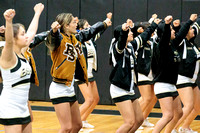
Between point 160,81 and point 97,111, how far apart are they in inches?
154

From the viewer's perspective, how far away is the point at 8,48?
3299mm

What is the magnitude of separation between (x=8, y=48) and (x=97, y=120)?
187 inches

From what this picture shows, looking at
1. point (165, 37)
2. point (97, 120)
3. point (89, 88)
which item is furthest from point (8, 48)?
point (97, 120)

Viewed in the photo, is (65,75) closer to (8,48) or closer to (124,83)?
(124,83)

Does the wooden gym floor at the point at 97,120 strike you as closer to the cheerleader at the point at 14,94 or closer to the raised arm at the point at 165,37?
the raised arm at the point at 165,37

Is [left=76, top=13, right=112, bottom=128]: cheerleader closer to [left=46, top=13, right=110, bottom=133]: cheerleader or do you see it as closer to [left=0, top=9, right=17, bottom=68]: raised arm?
[left=46, top=13, right=110, bottom=133]: cheerleader

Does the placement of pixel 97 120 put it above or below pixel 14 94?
below

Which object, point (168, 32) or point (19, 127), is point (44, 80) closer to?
point (168, 32)

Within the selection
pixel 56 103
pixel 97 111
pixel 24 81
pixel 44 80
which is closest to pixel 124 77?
pixel 56 103

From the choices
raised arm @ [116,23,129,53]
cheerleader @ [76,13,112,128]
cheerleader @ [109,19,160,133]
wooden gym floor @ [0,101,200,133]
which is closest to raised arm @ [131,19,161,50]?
cheerleader @ [109,19,160,133]

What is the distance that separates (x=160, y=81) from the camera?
537 cm

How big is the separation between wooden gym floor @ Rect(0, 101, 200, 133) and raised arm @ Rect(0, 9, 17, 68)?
3337 millimetres

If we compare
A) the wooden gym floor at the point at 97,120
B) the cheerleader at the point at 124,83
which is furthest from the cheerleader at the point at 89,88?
the cheerleader at the point at 124,83

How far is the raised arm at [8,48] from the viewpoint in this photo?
10.2ft
